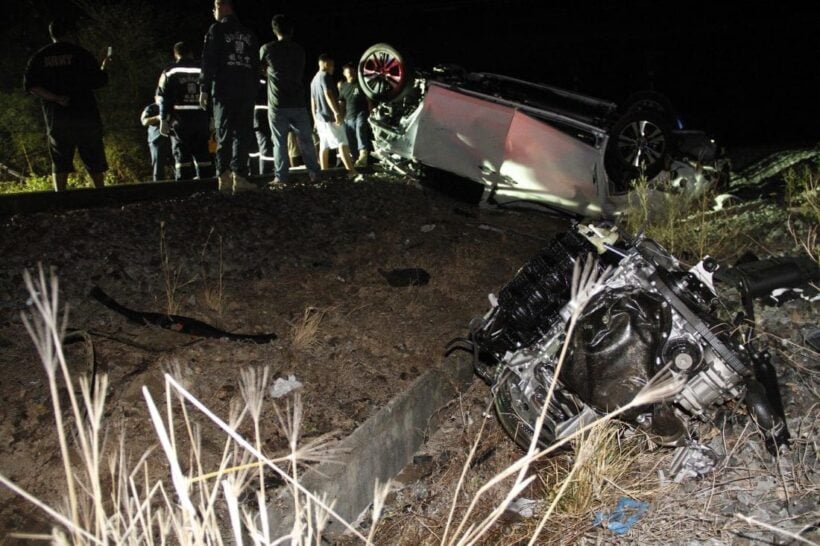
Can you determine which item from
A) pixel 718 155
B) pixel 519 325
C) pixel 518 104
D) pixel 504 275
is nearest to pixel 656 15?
pixel 718 155

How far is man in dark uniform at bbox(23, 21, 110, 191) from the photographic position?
660cm

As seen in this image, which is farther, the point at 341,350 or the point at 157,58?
the point at 157,58

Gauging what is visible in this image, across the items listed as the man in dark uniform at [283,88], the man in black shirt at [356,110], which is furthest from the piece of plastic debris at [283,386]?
the man in black shirt at [356,110]

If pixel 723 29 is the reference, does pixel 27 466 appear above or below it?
below

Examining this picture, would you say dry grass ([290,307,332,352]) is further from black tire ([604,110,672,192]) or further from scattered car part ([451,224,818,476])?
black tire ([604,110,672,192])

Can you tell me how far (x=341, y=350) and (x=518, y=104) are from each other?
11.8 ft

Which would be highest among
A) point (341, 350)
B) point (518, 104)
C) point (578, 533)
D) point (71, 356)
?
point (518, 104)

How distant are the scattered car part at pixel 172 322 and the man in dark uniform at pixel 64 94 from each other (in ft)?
10.6

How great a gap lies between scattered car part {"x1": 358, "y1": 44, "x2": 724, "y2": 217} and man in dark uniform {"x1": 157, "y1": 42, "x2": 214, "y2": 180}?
93.1 inches

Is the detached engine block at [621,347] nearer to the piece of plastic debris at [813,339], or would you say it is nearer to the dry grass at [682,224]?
the piece of plastic debris at [813,339]

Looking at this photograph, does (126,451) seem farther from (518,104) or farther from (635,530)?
(518,104)

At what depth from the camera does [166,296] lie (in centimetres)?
442

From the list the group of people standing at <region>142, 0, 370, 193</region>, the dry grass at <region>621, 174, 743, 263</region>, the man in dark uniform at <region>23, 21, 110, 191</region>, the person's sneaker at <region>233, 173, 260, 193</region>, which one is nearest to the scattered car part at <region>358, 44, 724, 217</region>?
the dry grass at <region>621, 174, 743, 263</region>

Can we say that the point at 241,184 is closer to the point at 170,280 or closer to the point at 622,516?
the point at 170,280
